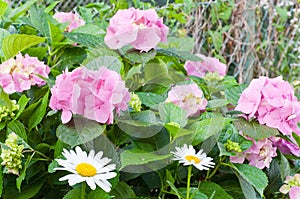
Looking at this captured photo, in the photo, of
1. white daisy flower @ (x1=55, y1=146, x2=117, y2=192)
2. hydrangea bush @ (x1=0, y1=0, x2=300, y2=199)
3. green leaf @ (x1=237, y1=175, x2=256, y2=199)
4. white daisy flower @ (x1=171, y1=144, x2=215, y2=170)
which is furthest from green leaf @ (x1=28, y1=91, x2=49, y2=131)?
green leaf @ (x1=237, y1=175, x2=256, y2=199)

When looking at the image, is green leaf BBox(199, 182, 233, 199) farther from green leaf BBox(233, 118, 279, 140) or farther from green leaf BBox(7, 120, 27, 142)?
green leaf BBox(7, 120, 27, 142)

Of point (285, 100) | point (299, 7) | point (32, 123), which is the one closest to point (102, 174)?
point (32, 123)

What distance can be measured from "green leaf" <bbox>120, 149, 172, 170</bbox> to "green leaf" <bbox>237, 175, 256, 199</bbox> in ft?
0.50

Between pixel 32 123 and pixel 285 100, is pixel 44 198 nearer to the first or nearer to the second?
pixel 32 123

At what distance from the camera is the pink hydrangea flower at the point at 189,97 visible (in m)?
0.80

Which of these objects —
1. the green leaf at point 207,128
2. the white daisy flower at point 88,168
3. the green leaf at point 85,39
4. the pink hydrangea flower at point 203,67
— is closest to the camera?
the white daisy flower at point 88,168

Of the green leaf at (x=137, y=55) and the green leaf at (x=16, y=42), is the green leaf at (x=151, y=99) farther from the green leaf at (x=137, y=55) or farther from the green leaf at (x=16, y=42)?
the green leaf at (x=16, y=42)

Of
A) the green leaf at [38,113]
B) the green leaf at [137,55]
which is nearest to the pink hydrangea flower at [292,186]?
the green leaf at [137,55]

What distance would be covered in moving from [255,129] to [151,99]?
17 cm

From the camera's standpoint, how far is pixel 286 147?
862 millimetres

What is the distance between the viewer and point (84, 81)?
0.67 metres

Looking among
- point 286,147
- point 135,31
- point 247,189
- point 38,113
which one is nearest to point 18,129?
point 38,113

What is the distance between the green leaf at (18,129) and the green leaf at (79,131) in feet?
0.28

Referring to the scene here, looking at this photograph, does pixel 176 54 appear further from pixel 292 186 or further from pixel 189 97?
pixel 292 186
